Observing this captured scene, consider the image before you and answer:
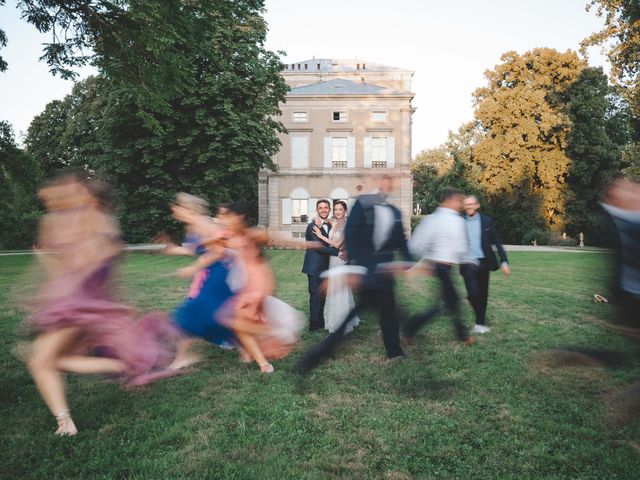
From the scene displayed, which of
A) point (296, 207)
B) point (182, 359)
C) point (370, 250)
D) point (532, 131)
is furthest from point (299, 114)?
point (370, 250)

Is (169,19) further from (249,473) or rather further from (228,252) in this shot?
(249,473)

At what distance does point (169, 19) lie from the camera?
9.75m

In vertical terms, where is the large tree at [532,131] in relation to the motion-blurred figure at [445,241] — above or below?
above

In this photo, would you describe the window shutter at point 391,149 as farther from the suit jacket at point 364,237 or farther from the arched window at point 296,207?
the suit jacket at point 364,237

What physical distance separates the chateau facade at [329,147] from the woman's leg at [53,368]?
32.0m

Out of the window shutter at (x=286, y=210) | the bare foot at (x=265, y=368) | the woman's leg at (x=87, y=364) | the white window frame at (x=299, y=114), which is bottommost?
the bare foot at (x=265, y=368)

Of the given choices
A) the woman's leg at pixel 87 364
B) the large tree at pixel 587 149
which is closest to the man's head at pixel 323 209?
the woman's leg at pixel 87 364

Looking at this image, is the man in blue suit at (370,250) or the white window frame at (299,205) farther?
the white window frame at (299,205)

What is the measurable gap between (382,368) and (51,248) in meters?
3.66

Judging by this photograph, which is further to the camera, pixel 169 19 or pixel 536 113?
pixel 536 113

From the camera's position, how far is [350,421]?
411 centimetres

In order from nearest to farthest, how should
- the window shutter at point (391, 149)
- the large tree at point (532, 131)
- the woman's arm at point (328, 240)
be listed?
the woman's arm at point (328, 240) < the window shutter at point (391, 149) < the large tree at point (532, 131)

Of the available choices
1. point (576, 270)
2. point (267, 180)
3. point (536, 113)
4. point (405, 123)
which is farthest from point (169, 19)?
point (536, 113)

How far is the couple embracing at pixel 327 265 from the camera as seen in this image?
7.29 m
